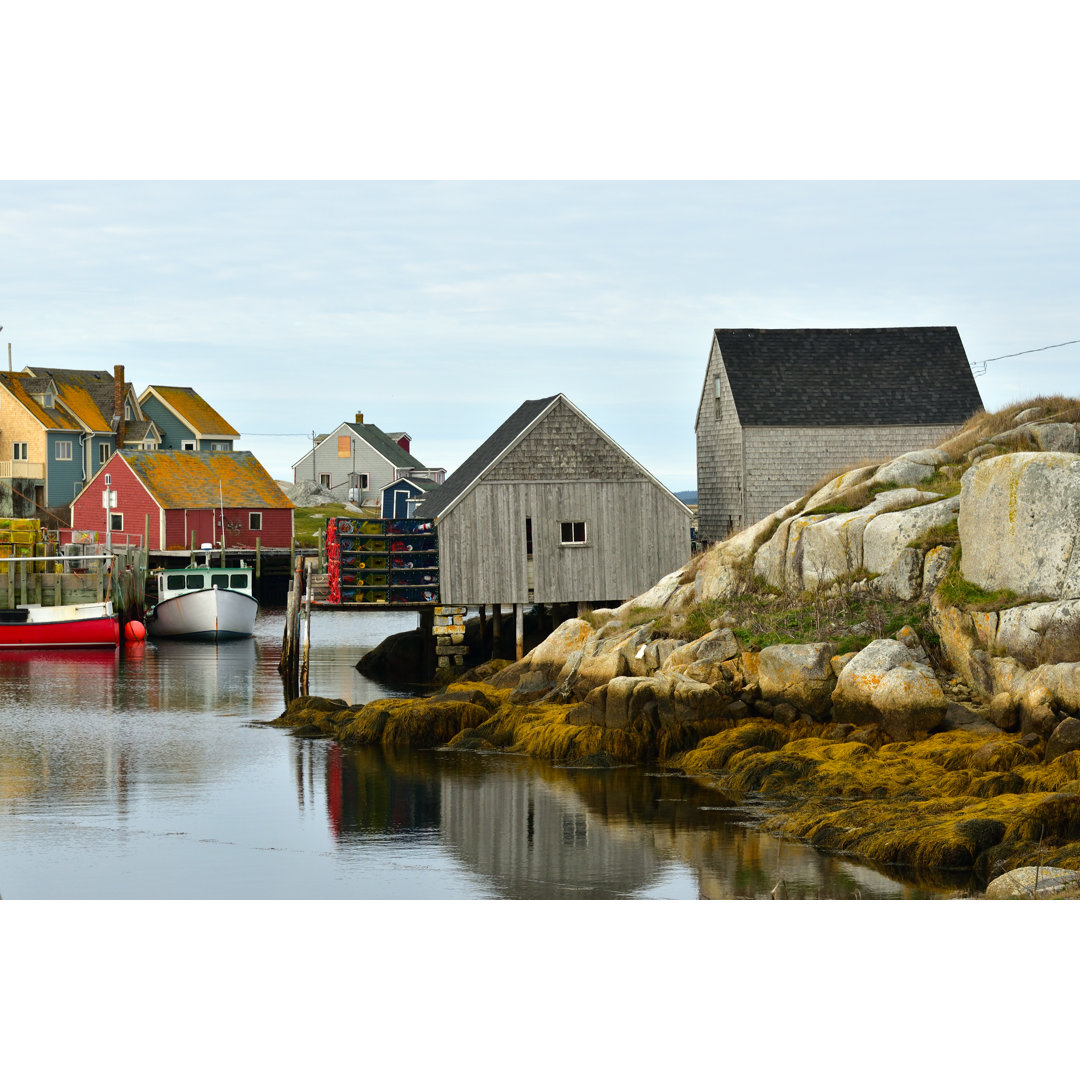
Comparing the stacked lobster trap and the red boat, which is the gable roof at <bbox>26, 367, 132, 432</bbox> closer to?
A: the red boat

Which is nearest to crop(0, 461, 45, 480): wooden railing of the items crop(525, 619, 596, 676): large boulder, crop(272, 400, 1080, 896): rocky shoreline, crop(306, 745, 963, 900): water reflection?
crop(272, 400, 1080, 896): rocky shoreline

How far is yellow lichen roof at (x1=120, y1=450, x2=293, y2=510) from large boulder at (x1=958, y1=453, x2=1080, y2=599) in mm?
Answer: 46580

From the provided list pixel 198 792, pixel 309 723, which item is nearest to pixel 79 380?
pixel 309 723

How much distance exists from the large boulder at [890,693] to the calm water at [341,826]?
10.1 feet

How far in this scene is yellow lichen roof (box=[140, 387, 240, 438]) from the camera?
79.1m

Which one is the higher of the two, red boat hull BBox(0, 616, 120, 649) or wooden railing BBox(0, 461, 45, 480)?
wooden railing BBox(0, 461, 45, 480)

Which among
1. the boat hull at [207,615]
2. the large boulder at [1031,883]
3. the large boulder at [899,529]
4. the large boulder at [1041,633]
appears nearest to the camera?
the large boulder at [1031,883]

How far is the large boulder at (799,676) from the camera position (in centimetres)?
2288

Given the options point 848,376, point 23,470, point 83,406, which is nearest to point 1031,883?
point 848,376

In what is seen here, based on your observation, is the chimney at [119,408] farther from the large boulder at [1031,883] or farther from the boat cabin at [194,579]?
the large boulder at [1031,883]

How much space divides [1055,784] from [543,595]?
65.7 ft

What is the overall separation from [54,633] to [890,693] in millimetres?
33071

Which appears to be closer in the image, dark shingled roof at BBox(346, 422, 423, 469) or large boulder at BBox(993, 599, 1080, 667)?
large boulder at BBox(993, 599, 1080, 667)

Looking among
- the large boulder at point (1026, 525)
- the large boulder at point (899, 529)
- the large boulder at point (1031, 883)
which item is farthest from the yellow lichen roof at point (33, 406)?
the large boulder at point (1031, 883)
